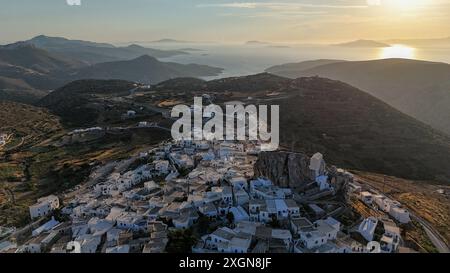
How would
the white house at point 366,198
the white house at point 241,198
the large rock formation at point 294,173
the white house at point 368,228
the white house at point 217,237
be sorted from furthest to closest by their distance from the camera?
1. the white house at point 366,198
2. the large rock formation at point 294,173
3. the white house at point 241,198
4. the white house at point 368,228
5. the white house at point 217,237

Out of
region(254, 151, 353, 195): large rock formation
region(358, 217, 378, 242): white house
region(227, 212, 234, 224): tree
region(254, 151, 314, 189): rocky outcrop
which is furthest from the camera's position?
region(254, 151, 314, 189): rocky outcrop

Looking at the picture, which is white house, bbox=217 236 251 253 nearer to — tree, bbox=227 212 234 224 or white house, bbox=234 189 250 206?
tree, bbox=227 212 234 224

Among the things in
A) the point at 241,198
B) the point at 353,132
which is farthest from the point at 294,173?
the point at 353,132

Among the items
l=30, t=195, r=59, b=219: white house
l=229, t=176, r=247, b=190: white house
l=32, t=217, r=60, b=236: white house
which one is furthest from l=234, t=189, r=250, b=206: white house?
l=30, t=195, r=59, b=219: white house

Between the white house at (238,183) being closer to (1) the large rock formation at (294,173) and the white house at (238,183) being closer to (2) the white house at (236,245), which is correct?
(1) the large rock formation at (294,173)

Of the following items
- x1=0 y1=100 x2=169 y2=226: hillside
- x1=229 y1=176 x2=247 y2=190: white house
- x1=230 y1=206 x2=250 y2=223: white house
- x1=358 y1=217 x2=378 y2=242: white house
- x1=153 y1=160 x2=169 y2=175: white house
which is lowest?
x1=0 y1=100 x2=169 y2=226: hillside

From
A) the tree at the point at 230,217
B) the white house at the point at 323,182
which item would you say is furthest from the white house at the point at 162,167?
the white house at the point at 323,182
